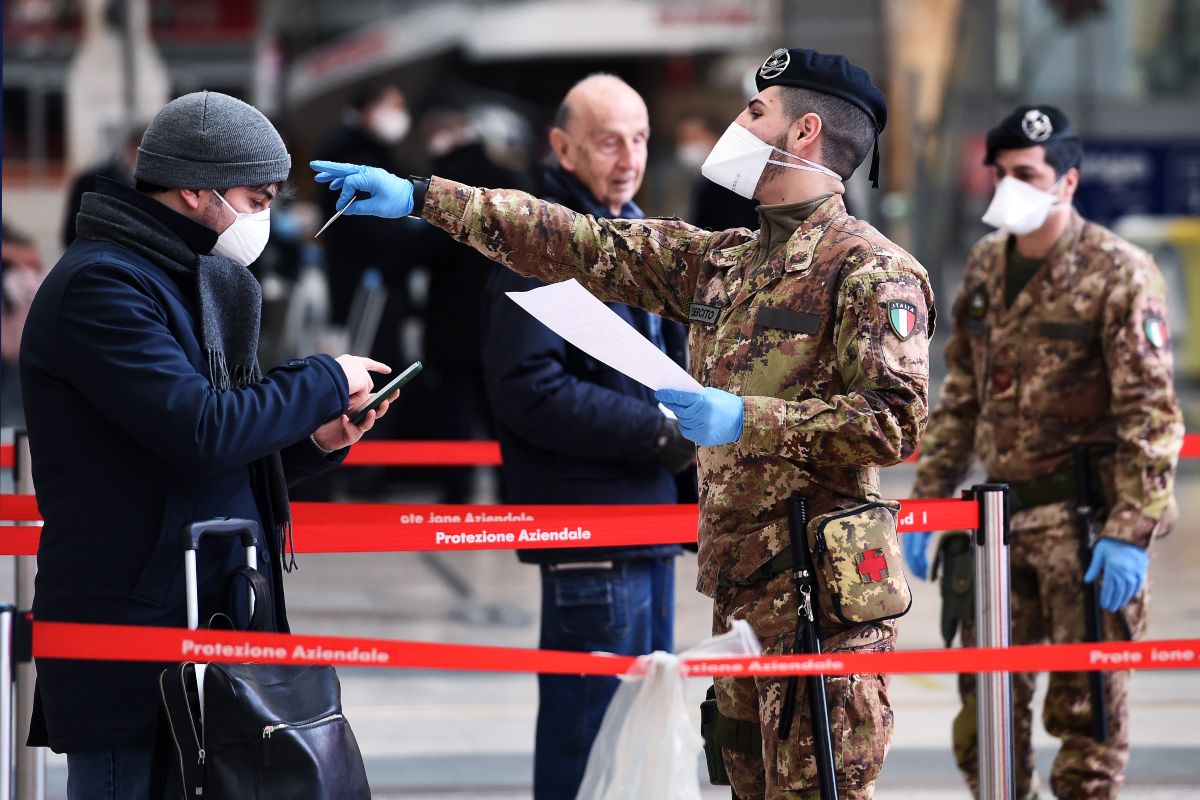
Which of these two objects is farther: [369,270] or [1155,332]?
[369,270]

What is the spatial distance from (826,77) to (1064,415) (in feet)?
5.32

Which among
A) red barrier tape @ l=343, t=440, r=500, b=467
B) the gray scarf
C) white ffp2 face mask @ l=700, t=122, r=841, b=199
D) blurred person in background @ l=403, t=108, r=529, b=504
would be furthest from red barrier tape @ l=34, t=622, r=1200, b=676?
blurred person in background @ l=403, t=108, r=529, b=504

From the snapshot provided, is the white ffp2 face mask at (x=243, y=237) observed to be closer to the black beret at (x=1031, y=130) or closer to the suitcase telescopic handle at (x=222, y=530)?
the suitcase telescopic handle at (x=222, y=530)

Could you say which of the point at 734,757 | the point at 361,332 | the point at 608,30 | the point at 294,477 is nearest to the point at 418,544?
the point at 294,477

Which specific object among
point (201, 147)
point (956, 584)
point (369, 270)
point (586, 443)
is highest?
point (369, 270)

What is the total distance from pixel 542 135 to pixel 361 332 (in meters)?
7.99

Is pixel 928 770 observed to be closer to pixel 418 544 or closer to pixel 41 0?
pixel 418 544

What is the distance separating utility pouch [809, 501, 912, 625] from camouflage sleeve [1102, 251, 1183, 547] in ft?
4.44

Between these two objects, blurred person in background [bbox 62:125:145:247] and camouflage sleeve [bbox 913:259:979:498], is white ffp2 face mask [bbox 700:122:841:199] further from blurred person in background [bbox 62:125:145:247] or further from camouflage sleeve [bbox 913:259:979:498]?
blurred person in background [bbox 62:125:145:247]

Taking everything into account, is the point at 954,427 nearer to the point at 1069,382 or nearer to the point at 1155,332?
the point at 1069,382

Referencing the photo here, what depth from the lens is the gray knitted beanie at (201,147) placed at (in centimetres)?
299

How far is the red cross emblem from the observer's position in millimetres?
3193

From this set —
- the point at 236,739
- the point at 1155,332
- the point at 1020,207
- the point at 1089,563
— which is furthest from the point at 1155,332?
the point at 236,739

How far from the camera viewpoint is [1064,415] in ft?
14.9
